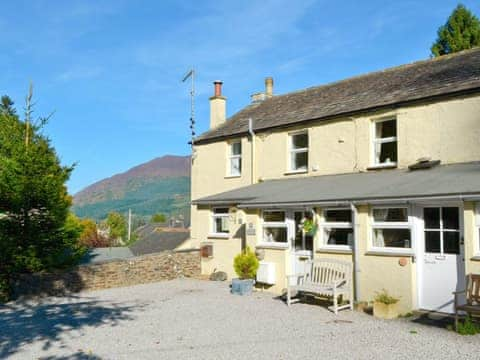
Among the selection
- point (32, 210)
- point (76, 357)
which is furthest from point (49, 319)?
point (32, 210)

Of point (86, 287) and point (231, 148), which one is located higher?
point (231, 148)

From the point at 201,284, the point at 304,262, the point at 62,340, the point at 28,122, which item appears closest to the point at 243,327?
the point at 62,340

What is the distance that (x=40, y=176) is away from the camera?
47.5 feet

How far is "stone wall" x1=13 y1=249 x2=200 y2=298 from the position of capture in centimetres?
1367

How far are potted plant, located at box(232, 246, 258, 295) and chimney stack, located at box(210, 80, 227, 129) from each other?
9527mm

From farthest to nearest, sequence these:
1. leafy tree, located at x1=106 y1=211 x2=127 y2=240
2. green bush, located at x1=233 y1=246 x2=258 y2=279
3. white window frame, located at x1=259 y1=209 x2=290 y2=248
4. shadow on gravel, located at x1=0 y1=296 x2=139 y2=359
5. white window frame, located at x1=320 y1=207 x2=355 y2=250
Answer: leafy tree, located at x1=106 y1=211 x2=127 y2=240 < green bush, located at x1=233 y1=246 x2=258 y2=279 < white window frame, located at x1=259 y1=209 x2=290 y2=248 < white window frame, located at x1=320 y1=207 x2=355 y2=250 < shadow on gravel, located at x1=0 y1=296 x2=139 y2=359

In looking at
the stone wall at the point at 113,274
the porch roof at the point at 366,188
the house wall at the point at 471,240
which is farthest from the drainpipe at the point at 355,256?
the stone wall at the point at 113,274

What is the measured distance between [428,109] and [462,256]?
210 inches

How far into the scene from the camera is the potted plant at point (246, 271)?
13.9 m

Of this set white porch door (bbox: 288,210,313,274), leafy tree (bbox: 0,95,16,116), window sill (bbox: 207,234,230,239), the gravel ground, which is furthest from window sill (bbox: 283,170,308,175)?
leafy tree (bbox: 0,95,16,116)

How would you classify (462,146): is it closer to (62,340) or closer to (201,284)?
(201,284)

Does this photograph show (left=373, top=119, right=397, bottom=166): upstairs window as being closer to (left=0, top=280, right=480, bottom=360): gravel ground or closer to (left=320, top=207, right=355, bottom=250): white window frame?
(left=320, top=207, right=355, bottom=250): white window frame

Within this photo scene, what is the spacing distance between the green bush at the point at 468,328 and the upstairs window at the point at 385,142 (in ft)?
22.0

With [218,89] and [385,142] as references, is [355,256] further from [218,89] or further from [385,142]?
[218,89]
